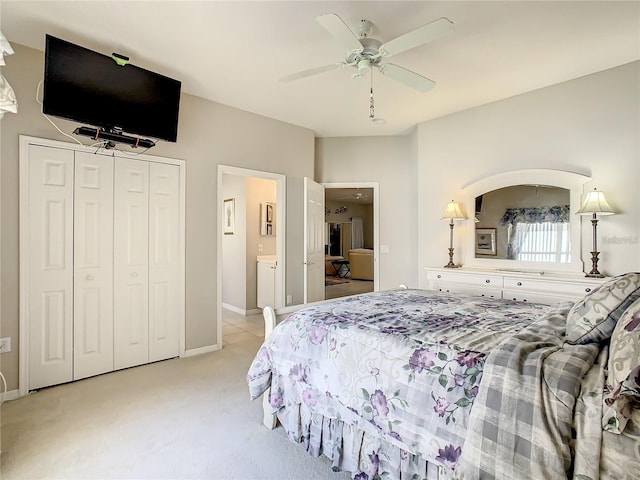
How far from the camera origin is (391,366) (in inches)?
58.3

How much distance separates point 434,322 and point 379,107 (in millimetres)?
2831

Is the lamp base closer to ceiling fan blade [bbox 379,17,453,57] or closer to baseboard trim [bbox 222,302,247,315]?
ceiling fan blade [bbox 379,17,453,57]

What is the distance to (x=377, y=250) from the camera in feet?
16.2

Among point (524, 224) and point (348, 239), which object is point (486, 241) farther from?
point (348, 239)

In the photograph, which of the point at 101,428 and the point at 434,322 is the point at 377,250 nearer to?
Result: the point at 434,322

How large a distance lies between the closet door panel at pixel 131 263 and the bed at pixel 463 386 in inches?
69.4

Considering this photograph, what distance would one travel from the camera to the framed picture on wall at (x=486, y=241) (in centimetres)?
374

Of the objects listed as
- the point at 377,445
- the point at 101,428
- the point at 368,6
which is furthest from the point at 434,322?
the point at 101,428

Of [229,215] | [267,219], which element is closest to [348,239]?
[267,219]

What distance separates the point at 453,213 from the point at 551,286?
121 cm

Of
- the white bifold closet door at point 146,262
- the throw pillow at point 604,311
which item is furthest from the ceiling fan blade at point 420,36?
the white bifold closet door at point 146,262

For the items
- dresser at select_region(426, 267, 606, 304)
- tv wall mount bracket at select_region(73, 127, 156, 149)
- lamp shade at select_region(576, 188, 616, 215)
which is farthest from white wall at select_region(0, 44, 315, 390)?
lamp shade at select_region(576, 188, 616, 215)

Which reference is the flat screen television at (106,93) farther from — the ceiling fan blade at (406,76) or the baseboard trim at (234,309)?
the baseboard trim at (234,309)

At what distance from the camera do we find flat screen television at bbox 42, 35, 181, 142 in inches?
93.2
